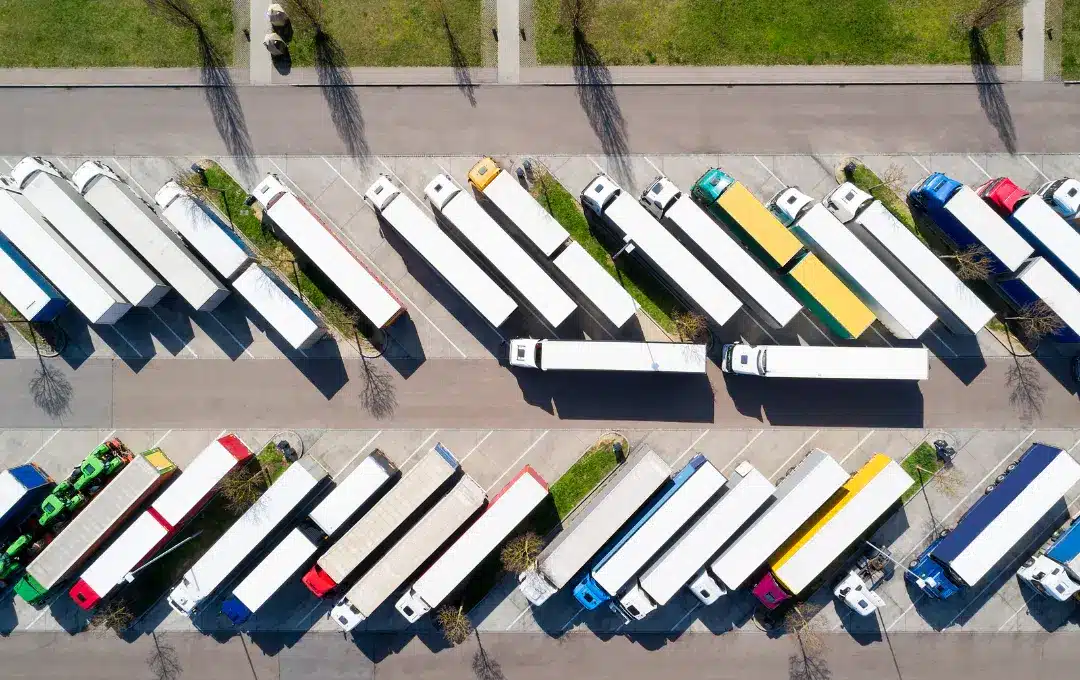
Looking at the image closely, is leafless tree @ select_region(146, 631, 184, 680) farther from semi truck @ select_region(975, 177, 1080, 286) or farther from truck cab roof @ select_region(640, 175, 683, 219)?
semi truck @ select_region(975, 177, 1080, 286)

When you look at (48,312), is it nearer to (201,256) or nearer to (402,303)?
(201,256)

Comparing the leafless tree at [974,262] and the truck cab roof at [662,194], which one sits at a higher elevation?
the truck cab roof at [662,194]

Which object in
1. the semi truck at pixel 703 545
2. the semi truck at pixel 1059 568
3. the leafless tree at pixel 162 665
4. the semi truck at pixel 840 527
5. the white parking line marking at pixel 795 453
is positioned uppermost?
the leafless tree at pixel 162 665

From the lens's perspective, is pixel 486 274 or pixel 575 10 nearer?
pixel 486 274

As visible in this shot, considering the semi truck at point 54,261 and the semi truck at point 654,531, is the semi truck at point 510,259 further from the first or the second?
the semi truck at point 54,261

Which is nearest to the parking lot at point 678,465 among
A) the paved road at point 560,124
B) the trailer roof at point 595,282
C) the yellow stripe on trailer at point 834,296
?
the yellow stripe on trailer at point 834,296

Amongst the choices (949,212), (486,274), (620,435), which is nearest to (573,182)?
(486,274)

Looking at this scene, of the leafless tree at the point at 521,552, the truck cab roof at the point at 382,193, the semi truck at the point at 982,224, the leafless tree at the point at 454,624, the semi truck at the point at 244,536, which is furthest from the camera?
the leafless tree at the point at 454,624
